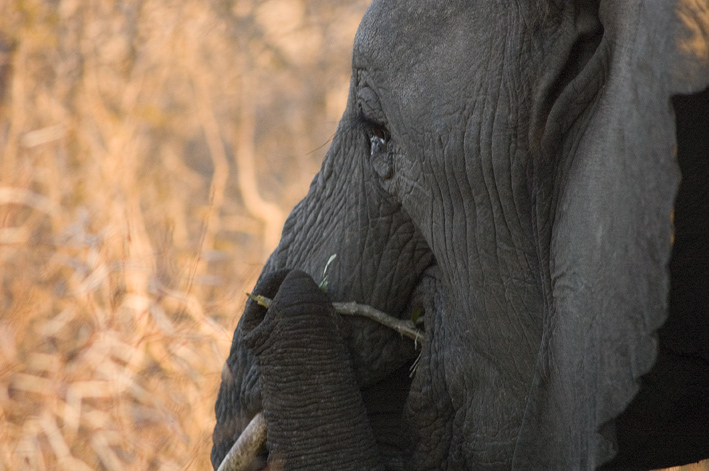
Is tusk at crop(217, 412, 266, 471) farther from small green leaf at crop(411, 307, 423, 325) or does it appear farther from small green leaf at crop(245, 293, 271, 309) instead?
small green leaf at crop(411, 307, 423, 325)

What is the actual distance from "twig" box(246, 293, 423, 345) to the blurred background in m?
1.23

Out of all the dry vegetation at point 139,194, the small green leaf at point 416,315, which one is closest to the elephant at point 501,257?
the small green leaf at point 416,315

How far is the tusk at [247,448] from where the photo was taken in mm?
1739

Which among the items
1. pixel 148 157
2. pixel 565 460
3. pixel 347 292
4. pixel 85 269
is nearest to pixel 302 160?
pixel 148 157

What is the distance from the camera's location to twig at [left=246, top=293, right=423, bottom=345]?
170 centimetres

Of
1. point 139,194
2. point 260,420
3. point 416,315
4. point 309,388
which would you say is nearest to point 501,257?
point 416,315

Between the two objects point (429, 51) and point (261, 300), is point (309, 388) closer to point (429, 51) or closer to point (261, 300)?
point (261, 300)

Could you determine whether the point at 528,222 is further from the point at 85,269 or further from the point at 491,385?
the point at 85,269

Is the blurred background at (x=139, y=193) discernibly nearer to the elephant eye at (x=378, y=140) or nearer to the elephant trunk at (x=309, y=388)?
the elephant trunk at (x=309, y=388)

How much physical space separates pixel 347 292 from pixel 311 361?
0.14 m

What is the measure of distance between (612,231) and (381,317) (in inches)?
23.9

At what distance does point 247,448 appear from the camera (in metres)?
1.74

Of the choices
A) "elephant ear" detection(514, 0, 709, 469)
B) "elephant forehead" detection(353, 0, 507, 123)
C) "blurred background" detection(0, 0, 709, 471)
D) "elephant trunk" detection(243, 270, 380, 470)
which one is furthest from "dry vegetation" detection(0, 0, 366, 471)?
"elephant ear" detection(514, 0, 709, 469)

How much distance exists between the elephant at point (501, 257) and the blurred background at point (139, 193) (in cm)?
121
